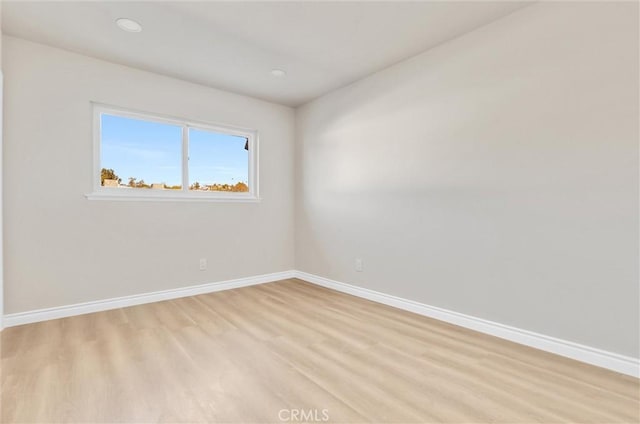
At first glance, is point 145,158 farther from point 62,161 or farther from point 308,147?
point 308,147

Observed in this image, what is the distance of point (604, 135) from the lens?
185 centimetres

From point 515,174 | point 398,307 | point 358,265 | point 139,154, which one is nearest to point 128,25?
point 139,154

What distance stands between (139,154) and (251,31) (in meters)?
1.77

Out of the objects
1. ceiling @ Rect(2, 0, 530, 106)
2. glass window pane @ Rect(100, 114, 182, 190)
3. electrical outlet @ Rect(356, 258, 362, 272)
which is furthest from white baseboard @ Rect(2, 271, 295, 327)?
ceiling @ Rect(2, 0, 530, 106)

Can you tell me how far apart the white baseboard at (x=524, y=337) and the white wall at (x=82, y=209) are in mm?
2010

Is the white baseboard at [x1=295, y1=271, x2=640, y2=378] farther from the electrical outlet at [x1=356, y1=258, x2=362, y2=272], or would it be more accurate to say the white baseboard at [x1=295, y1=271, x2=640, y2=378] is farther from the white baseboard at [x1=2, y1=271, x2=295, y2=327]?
the white baseboard at [x1=2, y1=271, x2=295, y2=327]

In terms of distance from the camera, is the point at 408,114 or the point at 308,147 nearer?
the point at 408,114

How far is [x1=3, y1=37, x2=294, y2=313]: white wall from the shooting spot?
255 centimetres

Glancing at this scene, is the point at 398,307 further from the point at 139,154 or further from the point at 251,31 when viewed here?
the point at 139,154

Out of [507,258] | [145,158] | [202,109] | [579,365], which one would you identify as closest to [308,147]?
[202,109]

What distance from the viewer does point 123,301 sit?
302 cm

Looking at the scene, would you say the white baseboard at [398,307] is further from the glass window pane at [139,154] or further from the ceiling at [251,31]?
the ceiling at [251,31]

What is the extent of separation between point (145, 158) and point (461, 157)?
313 cm

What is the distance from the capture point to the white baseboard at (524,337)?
5.91ft
